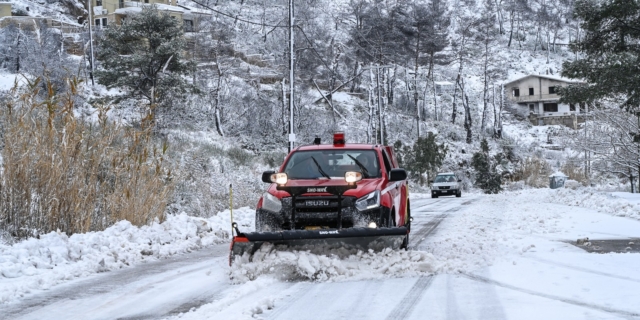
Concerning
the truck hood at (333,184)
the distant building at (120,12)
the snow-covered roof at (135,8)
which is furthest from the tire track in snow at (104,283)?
the snow-covered roof at (135,8)

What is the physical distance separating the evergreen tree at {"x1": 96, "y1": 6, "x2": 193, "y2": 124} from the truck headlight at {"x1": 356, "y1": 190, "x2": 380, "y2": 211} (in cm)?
3502

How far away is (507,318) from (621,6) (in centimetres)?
2121

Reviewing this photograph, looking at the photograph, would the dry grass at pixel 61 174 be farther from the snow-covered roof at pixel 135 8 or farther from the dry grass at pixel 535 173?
the snow-covered roof at pixel 135 8

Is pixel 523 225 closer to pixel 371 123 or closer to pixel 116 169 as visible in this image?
pixel 116 169

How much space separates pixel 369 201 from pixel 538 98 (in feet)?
271

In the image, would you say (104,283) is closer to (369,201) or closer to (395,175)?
(369,201)

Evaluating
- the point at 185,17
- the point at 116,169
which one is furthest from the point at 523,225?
the point at 185,17

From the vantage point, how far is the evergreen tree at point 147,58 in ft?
142

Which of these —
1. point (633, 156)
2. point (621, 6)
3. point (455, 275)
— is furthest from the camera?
point (633, 156)

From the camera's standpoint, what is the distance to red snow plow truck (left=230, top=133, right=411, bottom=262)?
8008mm

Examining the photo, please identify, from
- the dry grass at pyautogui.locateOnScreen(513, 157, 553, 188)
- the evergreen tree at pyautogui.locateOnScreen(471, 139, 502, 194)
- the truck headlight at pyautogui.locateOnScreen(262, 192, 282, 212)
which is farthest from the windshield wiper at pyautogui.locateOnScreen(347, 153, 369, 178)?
the dry grass at pyautogui.locateOnScreen(513, 157, 553, 188)

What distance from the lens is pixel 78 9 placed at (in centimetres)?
8031

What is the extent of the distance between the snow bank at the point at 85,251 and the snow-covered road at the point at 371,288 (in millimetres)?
263

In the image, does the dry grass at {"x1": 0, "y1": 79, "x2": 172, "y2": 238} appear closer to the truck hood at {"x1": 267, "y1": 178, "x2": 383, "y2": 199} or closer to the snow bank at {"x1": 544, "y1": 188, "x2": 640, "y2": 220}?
the truck hood at {"x1": 267, "y1": 178, "x2": 383, "y2": 199}
